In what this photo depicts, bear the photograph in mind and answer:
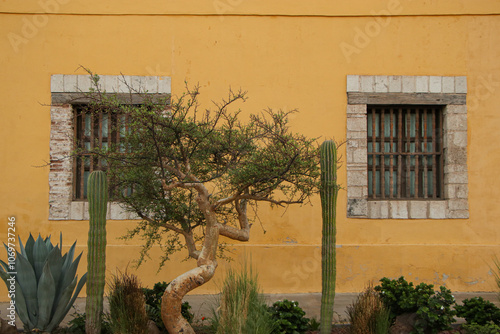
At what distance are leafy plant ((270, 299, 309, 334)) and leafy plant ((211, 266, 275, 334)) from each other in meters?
0.09

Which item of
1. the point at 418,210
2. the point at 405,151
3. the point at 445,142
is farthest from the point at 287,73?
the point at 418,210

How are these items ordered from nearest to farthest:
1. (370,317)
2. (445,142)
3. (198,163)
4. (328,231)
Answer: (370,317)
(328,231)
(198,163)
(445,142)

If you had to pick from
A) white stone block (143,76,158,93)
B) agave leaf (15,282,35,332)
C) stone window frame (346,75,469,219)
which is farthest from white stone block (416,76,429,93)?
agave leaf (15,282,35,332)

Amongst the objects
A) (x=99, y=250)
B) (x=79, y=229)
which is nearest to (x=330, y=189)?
(x=99, y=250)

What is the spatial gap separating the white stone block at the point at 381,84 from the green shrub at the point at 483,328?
3654 millimetres

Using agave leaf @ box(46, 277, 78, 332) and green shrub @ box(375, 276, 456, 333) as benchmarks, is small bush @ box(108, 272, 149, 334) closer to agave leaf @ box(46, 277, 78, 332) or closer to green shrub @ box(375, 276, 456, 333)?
agave leaf @ box(46, 277, 78, 332)

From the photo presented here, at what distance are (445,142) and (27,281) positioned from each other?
19.1 ft

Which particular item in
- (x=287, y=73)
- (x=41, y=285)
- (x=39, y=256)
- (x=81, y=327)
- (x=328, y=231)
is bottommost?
(x=81, y=327)

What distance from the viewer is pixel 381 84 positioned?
7004mm

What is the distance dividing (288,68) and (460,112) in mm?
2629

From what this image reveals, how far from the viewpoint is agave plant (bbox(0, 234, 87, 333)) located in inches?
173

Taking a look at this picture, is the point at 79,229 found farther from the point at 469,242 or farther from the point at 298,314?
the point at 469,242

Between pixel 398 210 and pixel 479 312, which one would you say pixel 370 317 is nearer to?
pixel 479 312

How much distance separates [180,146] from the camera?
4.32 metres
